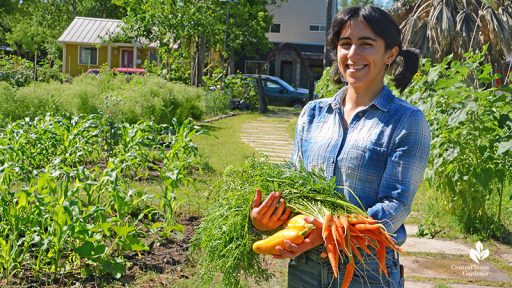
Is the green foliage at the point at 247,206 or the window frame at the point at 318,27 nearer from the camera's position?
the green foliage at the point at 247,206

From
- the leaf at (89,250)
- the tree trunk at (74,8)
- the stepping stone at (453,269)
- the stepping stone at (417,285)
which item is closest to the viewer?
the leaf at (89,250)

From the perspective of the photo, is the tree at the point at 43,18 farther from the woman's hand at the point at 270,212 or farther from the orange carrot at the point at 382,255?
the orange carrot at the point at 382,255

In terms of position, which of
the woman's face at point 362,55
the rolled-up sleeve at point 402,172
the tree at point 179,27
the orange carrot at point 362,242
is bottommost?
the orange carrot at point 362,242

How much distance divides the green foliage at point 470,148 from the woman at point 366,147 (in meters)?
3.41

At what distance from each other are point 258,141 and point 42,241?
9697 mm

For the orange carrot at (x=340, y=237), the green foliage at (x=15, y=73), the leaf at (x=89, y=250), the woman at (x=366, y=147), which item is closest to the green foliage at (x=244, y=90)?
the green foliage at (x=15, y=73)

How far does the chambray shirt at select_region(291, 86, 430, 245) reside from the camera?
216 centimetres

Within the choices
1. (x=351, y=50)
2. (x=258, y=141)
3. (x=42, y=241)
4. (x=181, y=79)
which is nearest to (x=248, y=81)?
(x=181, y=79)

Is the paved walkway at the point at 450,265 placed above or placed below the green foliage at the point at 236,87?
below

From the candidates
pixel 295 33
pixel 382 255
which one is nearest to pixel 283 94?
pixel 295 33

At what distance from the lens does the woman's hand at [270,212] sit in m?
2.08

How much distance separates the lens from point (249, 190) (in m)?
2.24

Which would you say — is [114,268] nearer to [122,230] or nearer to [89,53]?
[122,230]

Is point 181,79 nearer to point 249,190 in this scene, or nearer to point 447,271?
point 447,271
